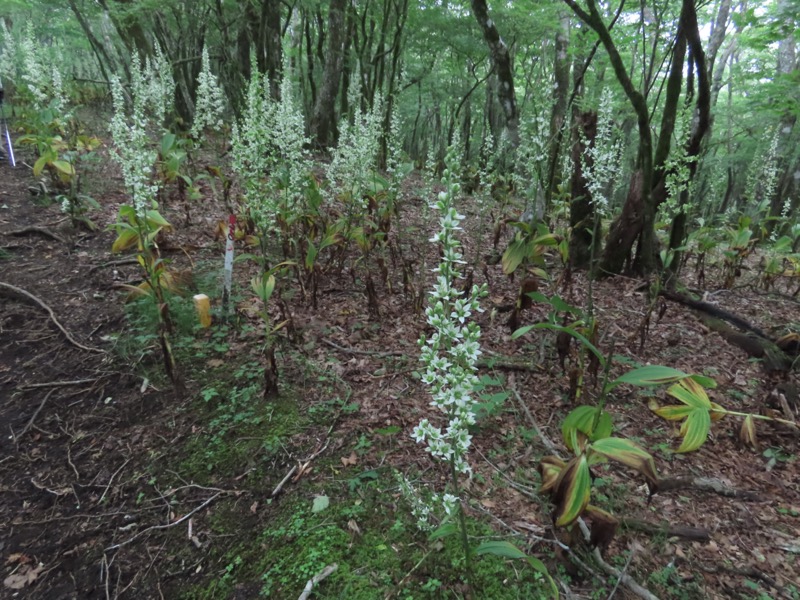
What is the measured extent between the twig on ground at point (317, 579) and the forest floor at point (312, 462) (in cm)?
3

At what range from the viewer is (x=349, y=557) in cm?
217

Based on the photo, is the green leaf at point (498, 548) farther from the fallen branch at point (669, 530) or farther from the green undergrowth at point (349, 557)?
the fallen branch at point (669, 530)

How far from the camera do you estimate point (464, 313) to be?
1660 millimetres

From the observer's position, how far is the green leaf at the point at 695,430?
2156mm

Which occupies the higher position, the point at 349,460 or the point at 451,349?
the point at 451,349

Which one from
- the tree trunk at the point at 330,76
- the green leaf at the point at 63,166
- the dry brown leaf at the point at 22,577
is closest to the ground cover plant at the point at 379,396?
the dry brown leaf at the point at 22,577

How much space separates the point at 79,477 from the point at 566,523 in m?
2.93

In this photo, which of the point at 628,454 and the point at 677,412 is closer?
the point at 628,454

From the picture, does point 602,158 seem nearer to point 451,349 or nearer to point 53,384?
point 451,349

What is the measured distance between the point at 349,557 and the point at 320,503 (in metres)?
0.37

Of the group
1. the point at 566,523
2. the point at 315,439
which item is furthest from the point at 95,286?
the point at 566,523

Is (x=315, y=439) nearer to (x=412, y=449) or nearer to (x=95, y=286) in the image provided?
(x=412, y=449)

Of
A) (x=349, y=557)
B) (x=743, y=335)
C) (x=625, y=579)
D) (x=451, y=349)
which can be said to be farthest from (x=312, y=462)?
(x=743, y=335)

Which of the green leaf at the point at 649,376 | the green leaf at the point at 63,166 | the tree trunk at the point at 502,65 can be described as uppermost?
the tree trunk at the point at 502,65
